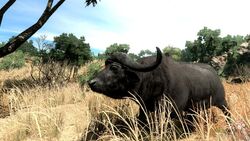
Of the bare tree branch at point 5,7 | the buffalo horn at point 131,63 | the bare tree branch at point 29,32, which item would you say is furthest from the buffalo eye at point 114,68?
the bare tree branch at point 5,7

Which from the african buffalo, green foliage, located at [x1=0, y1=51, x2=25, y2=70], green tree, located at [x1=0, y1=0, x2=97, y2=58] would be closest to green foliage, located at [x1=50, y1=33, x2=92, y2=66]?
green foliage, located at [x1=0, y1=51, x2=25, y2=70]

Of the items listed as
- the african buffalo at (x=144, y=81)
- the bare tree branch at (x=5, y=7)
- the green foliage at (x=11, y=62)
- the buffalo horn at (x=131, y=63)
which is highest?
the bare tree branch at (x=5, y=7)

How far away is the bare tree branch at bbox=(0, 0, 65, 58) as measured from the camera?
15.5m

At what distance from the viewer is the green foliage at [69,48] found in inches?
1145

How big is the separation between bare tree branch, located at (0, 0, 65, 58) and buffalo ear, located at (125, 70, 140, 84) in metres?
8.96

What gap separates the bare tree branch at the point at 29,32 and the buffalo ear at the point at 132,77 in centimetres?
896

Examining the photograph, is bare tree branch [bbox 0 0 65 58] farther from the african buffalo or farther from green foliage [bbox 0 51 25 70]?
green foliage [bbox 0 51 25 70]

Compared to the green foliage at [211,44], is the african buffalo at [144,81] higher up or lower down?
lower down

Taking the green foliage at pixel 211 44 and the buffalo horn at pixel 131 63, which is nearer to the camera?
the buffalo horn at pixel 131 63

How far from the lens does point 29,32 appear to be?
15.5m

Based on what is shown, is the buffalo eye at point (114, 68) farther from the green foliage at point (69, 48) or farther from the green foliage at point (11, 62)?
the green foliage at point (11, 62)

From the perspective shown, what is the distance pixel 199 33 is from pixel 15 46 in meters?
29.2

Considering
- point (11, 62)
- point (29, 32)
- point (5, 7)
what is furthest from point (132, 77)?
point (11, 62)

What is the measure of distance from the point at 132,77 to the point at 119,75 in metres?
0.23
